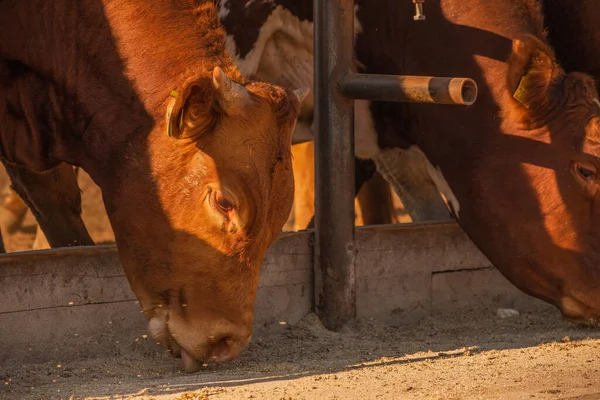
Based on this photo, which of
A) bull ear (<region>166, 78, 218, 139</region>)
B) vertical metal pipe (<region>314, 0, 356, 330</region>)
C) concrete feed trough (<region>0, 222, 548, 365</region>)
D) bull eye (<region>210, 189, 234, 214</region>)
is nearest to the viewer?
bull ear (<region>166, 78, 218, 139</region>)

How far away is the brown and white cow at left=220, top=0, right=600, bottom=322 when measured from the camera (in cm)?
562

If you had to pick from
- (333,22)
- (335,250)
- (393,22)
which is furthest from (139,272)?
(393,22)

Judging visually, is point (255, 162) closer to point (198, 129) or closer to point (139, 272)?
point (198, 129)

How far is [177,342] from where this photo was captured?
4.66 metres

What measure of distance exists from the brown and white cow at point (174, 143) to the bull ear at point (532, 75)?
1282 mm

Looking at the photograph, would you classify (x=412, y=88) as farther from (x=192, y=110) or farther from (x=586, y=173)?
(x=192, y=110)

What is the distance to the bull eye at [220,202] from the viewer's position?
4.46 m

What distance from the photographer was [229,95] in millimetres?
4391

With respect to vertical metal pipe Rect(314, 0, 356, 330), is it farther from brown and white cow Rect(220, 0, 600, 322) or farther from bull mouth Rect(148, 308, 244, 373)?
bull mouth Rect(148, 308, 244, 373)

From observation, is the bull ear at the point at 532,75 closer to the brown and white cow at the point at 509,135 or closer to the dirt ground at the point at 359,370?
the brown and white cow at the point at 509,135

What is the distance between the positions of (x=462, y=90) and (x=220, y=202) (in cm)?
119

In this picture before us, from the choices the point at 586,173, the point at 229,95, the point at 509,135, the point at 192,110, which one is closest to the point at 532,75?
the point at 509,135

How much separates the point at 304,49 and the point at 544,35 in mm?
1327

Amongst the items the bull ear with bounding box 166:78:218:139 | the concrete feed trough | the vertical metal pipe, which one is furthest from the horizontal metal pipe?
the bull ear with bounding box 166:78:218:139
